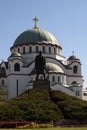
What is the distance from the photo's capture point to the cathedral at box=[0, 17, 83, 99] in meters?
84.6

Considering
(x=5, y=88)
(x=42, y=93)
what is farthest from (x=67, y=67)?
(x=42, y=93)

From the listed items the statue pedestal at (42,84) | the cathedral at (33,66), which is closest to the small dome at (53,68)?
the cathedral at (33,66)

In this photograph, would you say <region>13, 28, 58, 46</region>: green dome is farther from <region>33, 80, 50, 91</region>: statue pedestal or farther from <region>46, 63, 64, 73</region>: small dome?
<region>33, 80, 50, 91</region>: statue pedestal

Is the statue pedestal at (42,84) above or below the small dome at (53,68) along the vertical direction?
below

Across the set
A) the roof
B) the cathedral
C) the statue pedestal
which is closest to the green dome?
the cathedral

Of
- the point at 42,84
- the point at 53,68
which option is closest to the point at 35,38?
the point at 53,68

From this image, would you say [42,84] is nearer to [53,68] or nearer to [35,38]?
[53,68]

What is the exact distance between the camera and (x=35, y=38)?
3656 inches

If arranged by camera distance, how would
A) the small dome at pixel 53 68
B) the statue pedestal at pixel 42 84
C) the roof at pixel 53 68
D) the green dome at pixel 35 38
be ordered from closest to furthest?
the statue pedestal at pixel 42 84, the roof at pixel 53 68, the small dome at pixel 53 68, the green dome at pixel 35 38

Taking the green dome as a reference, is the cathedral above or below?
below

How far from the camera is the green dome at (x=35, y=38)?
92.3 metres

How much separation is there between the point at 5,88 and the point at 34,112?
47981mm

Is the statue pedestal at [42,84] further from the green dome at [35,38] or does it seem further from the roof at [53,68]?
the green dome at [35,38]

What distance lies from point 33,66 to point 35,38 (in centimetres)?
811
